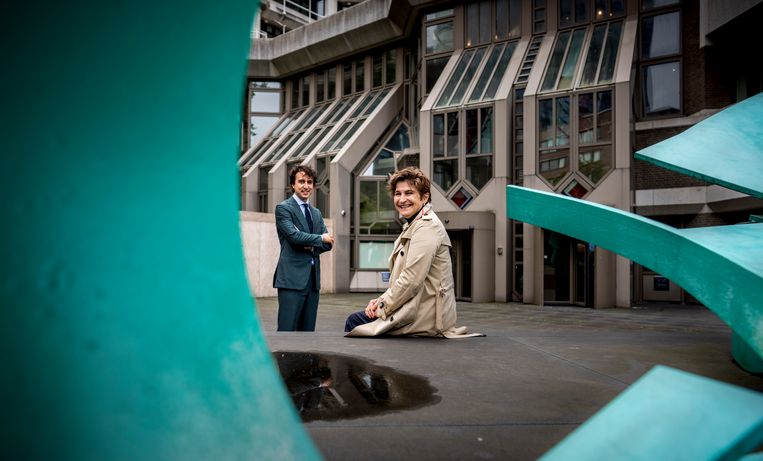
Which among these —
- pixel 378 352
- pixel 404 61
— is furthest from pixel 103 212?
pixel 404 61

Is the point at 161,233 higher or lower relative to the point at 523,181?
lower

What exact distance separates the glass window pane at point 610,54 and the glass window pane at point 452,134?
Answer: 4187 mm

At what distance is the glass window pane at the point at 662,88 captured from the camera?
54.0ft

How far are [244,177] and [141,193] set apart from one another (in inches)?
948

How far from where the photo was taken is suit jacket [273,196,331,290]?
5316 mm

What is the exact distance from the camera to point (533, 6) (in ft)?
58.6

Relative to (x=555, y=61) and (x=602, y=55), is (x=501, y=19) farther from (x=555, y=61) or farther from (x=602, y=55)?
(x=602, y=55)

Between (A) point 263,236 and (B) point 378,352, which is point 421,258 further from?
(A) point 263,236

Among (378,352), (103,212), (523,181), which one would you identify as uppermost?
(523,181)

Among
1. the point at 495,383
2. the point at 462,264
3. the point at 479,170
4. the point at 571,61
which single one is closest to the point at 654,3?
the point at 571,61

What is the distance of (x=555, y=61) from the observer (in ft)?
54.6

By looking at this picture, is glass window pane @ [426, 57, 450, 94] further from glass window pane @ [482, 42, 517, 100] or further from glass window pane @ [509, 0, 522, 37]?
glass window pane @ [509, 0, 522, 37]

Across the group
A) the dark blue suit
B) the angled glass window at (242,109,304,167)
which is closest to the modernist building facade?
the angled glass window at (242,109,304,167)

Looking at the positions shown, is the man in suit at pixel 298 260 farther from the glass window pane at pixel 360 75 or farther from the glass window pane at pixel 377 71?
the glass window pane at pixel 360 75
